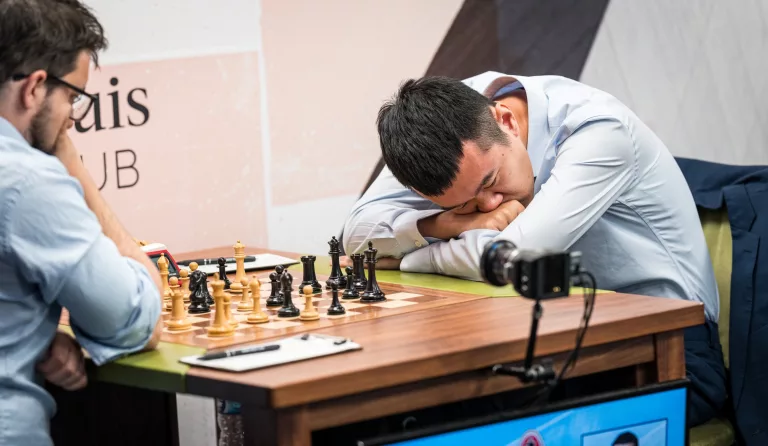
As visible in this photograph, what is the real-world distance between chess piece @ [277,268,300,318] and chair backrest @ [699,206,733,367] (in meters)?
1.17

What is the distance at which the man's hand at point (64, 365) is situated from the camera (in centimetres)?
182

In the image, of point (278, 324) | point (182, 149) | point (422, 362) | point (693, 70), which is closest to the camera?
point (422, 362)

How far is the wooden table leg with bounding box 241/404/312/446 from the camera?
5.30ft

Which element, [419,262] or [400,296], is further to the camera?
[419,262]

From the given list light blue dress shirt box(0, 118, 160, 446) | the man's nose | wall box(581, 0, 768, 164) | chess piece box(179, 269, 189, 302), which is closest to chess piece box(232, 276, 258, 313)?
chess piece box(179, 269, 189, 302)

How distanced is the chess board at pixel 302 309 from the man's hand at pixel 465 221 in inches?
9.8

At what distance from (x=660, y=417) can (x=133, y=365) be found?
3.25 ft

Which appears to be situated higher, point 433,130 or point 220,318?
point 433,130

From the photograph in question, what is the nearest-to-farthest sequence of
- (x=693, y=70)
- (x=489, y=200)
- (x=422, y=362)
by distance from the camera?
(x=422, y=362) → (x=489, y=200) → (x=693, y=70)

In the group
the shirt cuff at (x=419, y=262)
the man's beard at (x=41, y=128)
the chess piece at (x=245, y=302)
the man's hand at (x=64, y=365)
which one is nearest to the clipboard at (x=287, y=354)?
the man's hand at (x=64, y=365)

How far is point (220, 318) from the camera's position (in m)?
1.97

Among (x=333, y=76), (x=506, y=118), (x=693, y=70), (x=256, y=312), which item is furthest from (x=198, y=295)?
(x=693, y=70)

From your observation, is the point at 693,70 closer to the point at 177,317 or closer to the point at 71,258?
the point at 177,317

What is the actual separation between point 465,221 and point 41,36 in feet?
3.96
